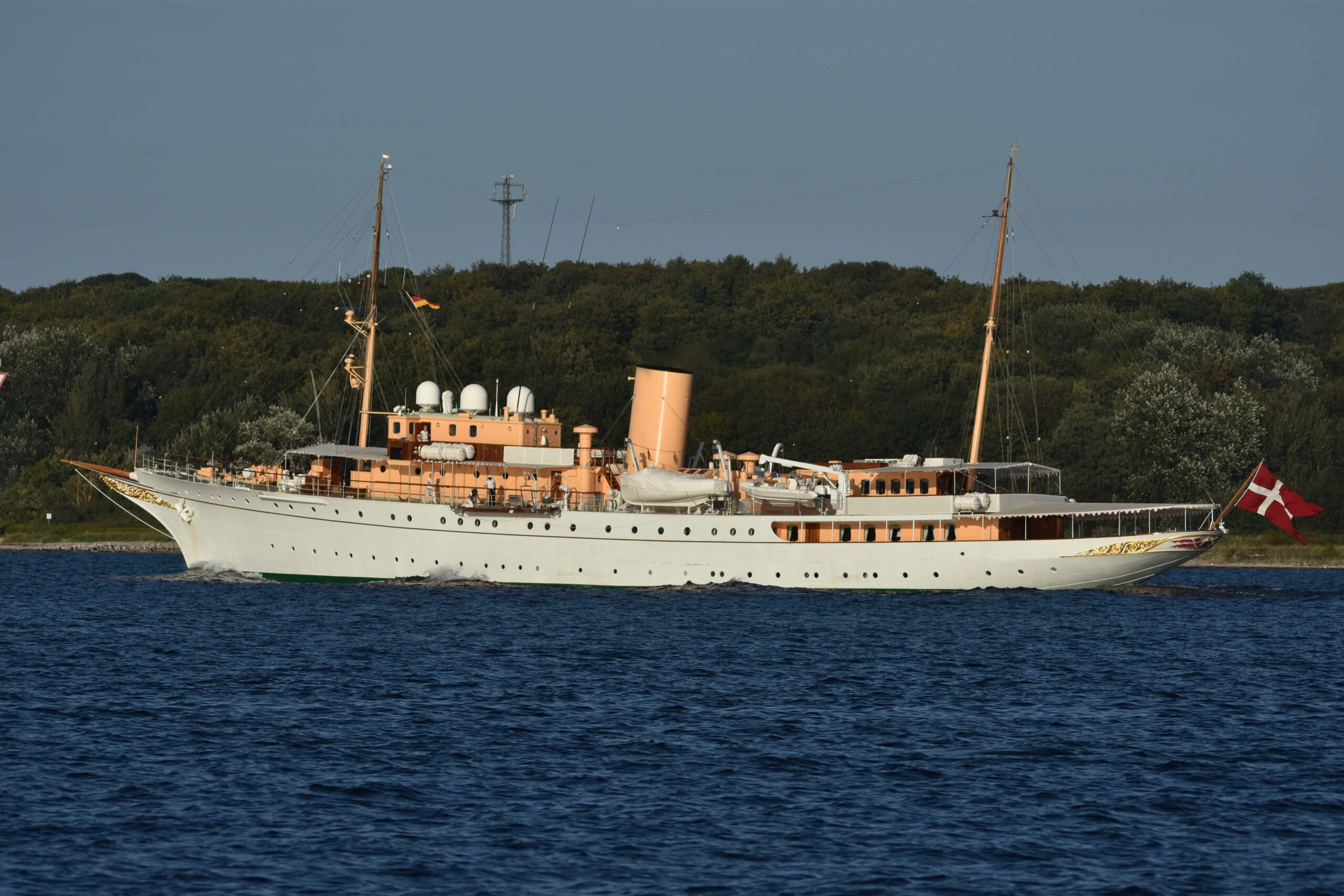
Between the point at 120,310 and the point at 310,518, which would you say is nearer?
the point at 310,518

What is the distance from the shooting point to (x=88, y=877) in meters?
18.3

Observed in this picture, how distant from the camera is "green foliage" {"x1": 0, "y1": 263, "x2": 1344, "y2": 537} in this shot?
77625 millimetres

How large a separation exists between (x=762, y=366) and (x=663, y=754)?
64959 mm

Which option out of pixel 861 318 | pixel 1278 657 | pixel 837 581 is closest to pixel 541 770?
pixel 1278 657

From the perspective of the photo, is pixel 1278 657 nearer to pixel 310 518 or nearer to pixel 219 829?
pixel 219 829

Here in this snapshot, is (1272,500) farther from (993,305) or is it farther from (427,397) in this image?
(427,397)

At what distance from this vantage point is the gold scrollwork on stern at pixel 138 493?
55.2m

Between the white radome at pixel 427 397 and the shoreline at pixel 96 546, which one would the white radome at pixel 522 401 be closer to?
the white radome at pixel 427 397

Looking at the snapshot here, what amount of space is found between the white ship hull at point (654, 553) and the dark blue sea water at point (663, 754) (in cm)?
602

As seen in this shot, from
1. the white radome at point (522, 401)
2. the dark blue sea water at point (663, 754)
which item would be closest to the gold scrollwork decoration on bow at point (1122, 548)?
the dark blue sea water at point (663, 754)

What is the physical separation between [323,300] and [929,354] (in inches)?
1706

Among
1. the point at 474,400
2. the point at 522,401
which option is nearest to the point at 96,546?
the point at 474,400

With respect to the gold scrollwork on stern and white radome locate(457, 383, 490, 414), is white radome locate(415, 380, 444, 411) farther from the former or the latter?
the gold scrollwork on stern

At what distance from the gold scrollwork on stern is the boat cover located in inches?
666
